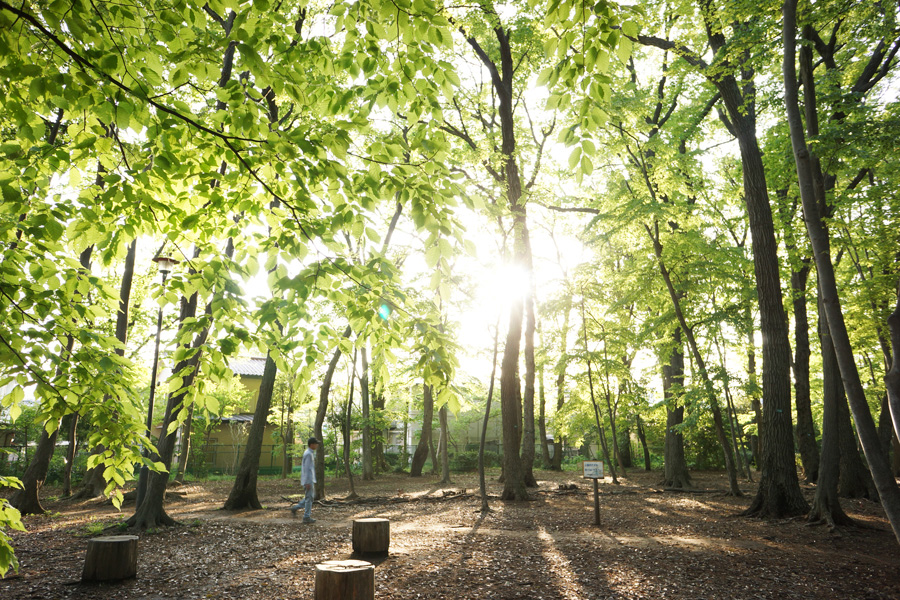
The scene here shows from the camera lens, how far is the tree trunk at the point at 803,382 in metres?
13.6

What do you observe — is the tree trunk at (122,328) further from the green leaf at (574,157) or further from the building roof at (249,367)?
the building roof at (249,367)

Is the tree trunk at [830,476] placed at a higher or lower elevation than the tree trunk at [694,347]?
lower

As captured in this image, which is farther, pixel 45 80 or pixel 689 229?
pixel 689 229

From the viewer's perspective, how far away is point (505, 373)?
13.4 meters

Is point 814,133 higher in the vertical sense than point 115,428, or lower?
higher

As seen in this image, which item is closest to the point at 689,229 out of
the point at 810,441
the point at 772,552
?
the point at 810,441

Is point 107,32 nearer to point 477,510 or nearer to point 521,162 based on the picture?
point 477,510

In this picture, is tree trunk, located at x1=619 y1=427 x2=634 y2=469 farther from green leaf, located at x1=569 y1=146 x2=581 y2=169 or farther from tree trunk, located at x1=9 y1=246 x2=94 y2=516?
green leaf, located at x1=569 y1=146 x2=581 y2=169

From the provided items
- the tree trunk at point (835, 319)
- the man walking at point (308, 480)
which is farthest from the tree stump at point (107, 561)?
the tree trunk at point (835, 319)

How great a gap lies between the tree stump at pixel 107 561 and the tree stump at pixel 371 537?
9.07ft

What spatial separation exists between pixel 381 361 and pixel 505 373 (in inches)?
421

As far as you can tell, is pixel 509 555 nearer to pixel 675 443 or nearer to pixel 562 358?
pixel 562 358

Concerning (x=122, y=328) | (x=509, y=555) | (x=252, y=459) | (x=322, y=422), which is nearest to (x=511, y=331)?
(x=322, y=422)

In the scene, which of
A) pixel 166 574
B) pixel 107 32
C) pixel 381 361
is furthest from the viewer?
pixel 166 574
